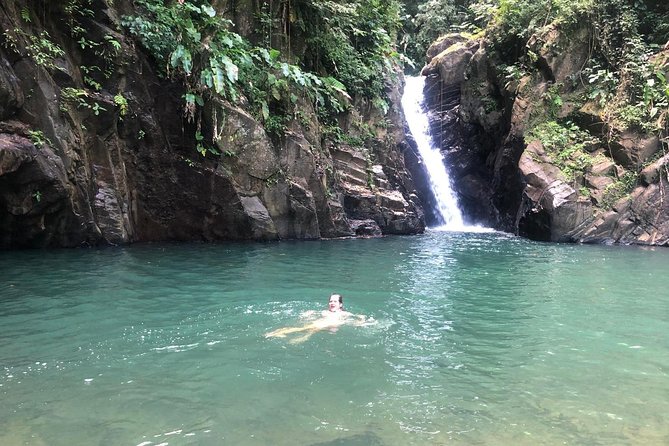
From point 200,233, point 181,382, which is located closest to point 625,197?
point 200,233

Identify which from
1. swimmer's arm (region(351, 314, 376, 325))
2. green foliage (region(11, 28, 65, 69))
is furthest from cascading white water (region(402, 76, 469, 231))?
swimmer's arm (region(351, 314, 376, 325))

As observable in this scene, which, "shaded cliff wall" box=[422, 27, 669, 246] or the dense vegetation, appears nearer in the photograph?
the dense vegetation

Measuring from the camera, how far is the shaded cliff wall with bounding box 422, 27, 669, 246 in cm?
1777

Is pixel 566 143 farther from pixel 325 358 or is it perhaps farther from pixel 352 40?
pixel 325 358

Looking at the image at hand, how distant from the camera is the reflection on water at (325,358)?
403cm

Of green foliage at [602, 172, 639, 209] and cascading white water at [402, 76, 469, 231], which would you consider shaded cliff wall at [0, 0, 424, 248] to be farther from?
green foliage at [602, 172, 639, 209]

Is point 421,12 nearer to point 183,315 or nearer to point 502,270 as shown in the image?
point 502,270

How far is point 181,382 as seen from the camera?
485 cm

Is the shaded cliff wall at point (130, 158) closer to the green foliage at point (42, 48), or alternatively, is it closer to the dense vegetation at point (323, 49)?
the green foliage at point (42, 48)

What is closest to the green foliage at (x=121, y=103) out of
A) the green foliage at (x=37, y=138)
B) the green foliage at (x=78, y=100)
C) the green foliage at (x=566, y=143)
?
the green foliage at (x=78, y=100)

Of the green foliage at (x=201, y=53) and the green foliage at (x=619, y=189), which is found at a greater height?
the green foliage at (x=201, y=53)

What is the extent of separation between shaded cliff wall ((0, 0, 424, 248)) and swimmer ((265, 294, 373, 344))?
310 inches

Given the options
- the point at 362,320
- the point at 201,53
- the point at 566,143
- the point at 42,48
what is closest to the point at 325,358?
the point at 362,320

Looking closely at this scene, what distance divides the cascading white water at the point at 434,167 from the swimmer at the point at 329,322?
56.6 feet
